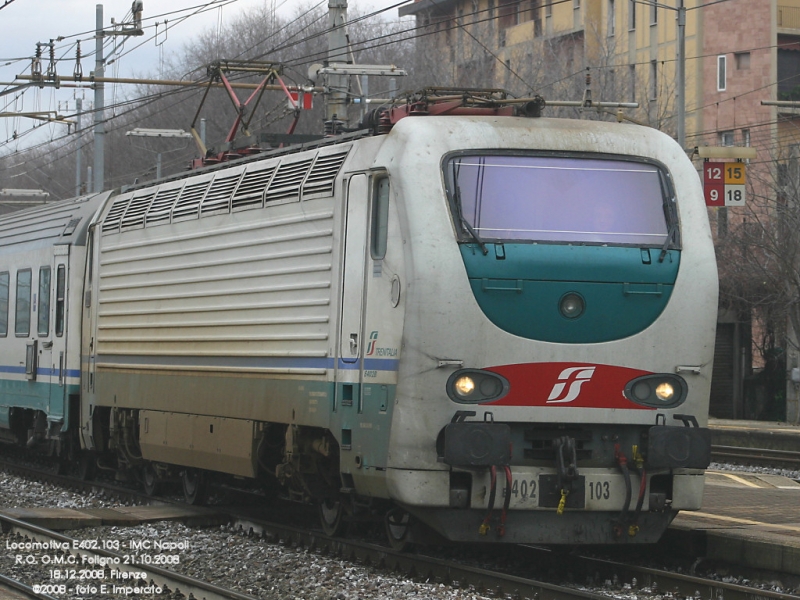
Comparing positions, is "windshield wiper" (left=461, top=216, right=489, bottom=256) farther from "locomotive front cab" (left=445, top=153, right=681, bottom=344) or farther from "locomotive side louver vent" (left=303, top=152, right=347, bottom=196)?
"locomotive side louver vent" (left=303, top=152, right=347, bottom=196)

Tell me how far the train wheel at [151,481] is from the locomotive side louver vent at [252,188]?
392 centimetres

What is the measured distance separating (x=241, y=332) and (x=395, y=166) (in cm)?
279

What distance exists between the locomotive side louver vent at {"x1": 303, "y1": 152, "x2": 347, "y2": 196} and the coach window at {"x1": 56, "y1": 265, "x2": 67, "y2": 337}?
6114mm

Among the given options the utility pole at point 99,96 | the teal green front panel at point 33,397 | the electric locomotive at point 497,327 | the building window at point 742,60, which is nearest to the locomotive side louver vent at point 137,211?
the teal green front panel at point 33,397

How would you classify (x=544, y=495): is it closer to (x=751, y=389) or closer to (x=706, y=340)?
(x=706, y=340)

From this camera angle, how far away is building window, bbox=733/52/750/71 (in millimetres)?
45000

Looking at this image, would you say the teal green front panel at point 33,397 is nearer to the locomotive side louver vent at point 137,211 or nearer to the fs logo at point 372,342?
the locomotive side louver vent at point 137,211

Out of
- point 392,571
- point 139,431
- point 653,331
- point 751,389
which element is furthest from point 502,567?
point 751,389

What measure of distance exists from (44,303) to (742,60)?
33025mm

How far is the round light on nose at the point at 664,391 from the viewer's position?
971 centimetres

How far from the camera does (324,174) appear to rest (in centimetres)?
1077

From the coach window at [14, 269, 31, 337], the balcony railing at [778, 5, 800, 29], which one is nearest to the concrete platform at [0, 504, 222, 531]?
the coach window at [14, 269, 31, 337]

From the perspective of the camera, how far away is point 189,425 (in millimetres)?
12883

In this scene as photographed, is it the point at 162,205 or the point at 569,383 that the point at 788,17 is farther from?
the point at 569,383
